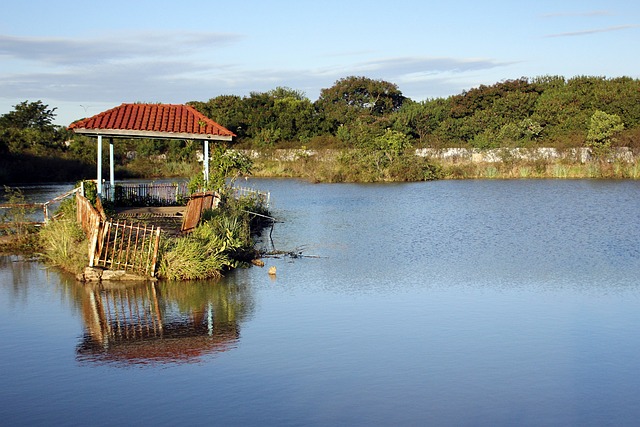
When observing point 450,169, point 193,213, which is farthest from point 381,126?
point 193,213

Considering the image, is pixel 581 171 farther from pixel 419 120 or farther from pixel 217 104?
pixel 217 104

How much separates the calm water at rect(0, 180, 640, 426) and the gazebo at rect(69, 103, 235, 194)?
5028 mm

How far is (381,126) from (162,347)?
5692cm

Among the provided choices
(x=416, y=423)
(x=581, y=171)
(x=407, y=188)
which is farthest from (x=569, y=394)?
(x=581, y=171)

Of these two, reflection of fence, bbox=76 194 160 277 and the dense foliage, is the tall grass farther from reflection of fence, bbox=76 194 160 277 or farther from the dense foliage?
the dense foliage

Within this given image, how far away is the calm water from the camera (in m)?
9.71

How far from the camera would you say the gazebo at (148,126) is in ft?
83.3

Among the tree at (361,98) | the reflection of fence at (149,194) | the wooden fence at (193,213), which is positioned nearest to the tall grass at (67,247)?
the wooden fence at (193,213)

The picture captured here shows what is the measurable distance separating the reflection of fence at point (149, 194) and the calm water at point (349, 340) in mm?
6307

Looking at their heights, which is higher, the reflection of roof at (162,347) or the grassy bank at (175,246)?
the grassy bank at (175,246)

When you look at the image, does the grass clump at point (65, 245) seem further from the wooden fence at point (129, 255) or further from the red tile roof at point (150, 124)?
the red tile roof at point (150, 124)

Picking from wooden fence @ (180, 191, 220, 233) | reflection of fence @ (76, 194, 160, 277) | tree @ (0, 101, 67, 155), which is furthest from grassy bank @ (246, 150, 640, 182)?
reflection of fence @ (76, 194, 160, 277)

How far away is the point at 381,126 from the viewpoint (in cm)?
6812

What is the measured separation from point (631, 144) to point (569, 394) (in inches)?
2012
